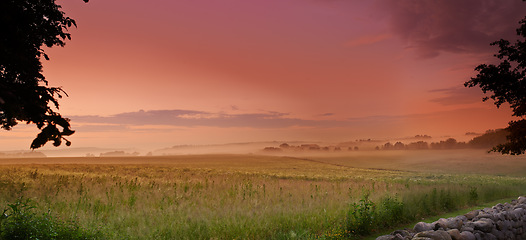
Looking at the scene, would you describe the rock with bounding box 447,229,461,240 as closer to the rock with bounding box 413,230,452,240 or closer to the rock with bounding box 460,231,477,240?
the rock with bounding box 460,231,477,240

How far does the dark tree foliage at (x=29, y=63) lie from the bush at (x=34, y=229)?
5.54ft

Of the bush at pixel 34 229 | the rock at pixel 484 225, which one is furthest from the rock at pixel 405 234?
the bush at pixel 34 229

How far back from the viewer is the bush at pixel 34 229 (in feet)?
25.7

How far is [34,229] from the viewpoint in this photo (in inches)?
310

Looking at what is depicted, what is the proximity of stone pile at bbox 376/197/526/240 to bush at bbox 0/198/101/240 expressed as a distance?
24.6ft

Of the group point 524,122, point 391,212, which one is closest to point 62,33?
point 391,212

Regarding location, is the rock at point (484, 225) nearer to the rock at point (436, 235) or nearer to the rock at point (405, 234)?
the rock at point (436, 235)

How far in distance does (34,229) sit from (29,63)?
403 cm

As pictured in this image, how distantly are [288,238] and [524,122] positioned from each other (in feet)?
77.1

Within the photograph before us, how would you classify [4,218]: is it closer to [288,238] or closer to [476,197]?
[288,238]

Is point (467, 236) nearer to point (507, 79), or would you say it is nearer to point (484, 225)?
point (484, 225)

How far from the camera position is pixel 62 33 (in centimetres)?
979

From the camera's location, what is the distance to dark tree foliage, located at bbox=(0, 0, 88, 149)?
7.66 m

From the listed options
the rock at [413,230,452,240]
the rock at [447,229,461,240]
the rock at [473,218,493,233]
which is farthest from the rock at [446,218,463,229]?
the rock at [413,230,452,240]
